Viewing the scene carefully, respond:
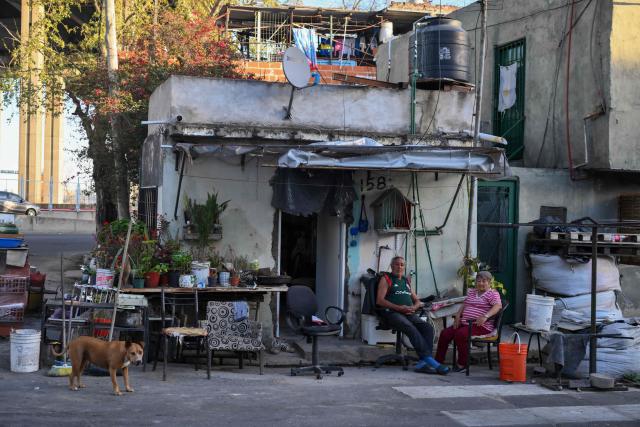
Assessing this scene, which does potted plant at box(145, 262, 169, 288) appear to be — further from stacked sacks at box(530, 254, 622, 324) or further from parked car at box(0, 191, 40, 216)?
parked car at box(0, 191, 40, 216)

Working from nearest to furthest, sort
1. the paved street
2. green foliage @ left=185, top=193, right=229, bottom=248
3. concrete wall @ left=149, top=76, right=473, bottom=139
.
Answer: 1. the paved street
2. green foliage @ left=185, top=193, right=229, bottom=248
3. concrete wall @ left=149, top=76, right=473, bottom=139

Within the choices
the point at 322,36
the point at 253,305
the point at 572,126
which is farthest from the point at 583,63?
the point at 322,36

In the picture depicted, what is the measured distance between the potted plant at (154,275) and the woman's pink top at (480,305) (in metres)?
4.24

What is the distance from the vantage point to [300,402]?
8.43 m

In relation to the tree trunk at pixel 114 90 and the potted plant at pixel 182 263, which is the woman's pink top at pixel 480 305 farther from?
the tree trunk at pixel 114 90

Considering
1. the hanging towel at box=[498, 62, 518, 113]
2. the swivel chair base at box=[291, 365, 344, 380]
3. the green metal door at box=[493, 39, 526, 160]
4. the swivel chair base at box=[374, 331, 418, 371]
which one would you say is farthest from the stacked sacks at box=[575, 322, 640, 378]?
the hanging towel at box=[498, 62, 518, 113]

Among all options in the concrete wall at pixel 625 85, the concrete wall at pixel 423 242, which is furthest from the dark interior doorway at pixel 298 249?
the concrete wall at pixel 625 85

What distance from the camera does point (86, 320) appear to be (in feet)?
32.7

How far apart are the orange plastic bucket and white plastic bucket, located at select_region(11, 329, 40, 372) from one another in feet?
19.5

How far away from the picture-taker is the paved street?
758 cm

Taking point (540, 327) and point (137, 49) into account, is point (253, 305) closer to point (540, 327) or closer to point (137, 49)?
point (540, 327)

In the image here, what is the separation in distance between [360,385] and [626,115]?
7.63 m

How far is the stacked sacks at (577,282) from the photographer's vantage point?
13102 mm

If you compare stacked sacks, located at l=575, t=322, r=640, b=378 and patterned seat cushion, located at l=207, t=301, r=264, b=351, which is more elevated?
patterned seat cushion, located at l=207, t=301, r=264, b=351
